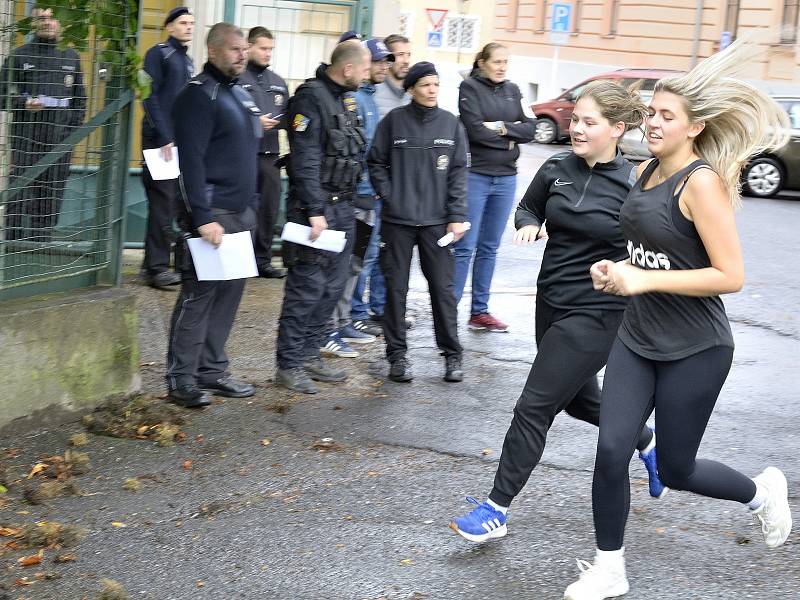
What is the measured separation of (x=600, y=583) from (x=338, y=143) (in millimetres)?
3323

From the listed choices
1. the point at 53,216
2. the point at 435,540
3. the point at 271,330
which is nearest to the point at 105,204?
the point at 53,216

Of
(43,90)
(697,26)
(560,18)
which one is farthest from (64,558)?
(697,26)

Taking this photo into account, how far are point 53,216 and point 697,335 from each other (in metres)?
3.51

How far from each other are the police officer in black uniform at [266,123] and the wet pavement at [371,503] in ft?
6.93

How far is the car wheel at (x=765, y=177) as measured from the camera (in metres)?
18.7

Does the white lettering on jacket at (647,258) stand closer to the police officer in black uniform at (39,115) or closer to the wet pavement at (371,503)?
the wet pavement at (371,503)

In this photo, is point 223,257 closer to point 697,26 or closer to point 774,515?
point 774,515

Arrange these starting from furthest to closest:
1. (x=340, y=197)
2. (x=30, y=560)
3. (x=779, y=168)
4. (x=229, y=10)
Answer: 1. (x=779, y=168)
2. (x=229, y=10)
3. (x=340, y=197)
4. (x=30, y=560)

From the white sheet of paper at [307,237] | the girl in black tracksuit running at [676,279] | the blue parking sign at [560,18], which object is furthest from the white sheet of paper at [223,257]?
the blue parking sign at [560,18]

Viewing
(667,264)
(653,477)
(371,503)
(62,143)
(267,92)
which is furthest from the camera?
(267,92)

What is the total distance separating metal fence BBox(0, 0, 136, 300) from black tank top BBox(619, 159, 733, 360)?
317 centimetres

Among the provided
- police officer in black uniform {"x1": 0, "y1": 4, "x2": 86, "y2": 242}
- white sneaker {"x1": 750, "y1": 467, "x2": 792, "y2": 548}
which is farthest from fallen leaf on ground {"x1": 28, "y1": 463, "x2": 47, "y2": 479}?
white sneaker {"x1": 750, "y1": 467, "x2": 792, "y2": 548}

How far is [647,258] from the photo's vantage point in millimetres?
4195

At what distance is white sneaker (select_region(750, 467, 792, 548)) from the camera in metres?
4.60
